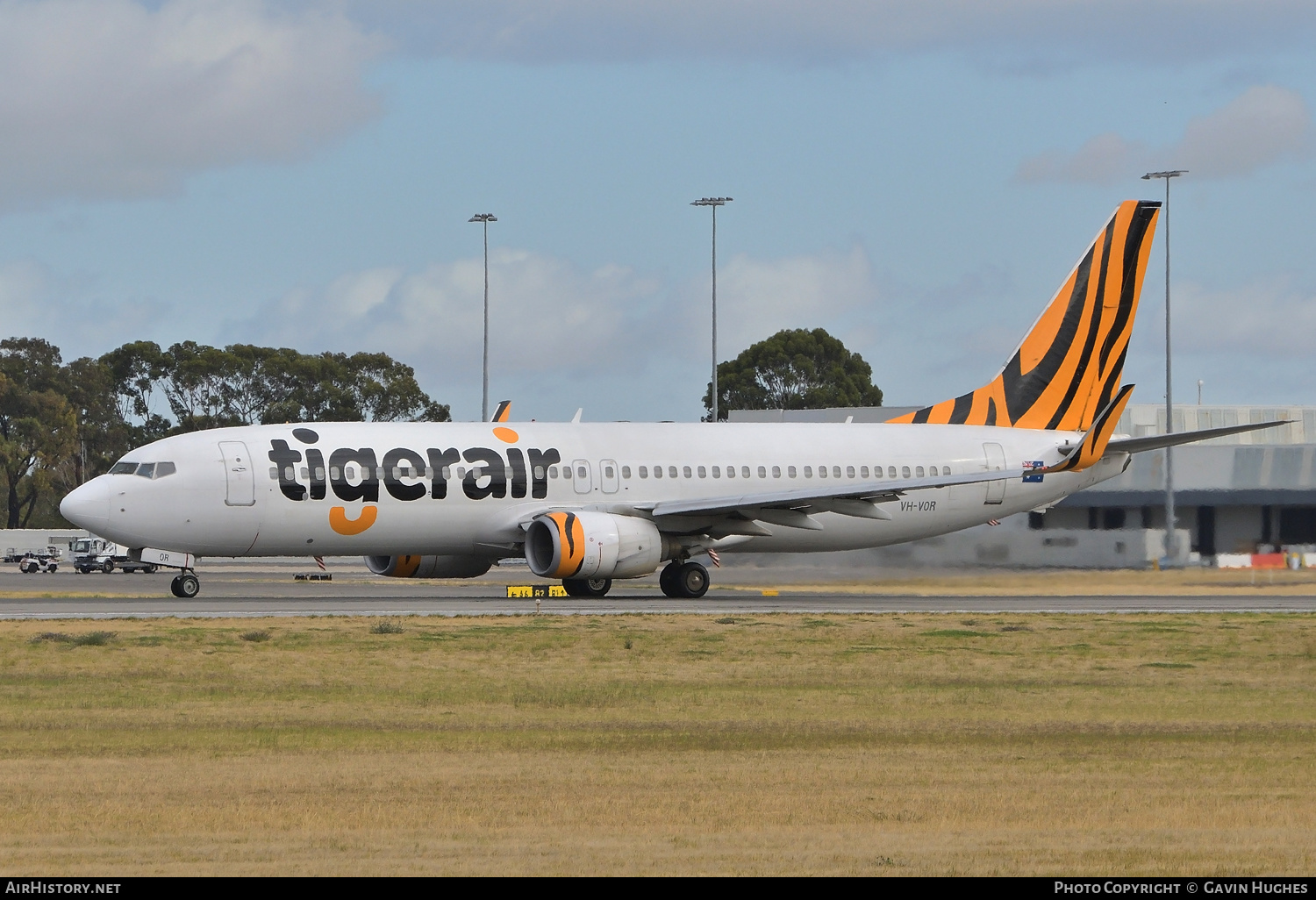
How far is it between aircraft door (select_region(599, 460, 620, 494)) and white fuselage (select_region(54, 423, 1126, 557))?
35 mm

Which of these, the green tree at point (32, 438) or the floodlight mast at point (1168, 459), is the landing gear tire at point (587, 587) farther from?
the green tree at point (32, 438)

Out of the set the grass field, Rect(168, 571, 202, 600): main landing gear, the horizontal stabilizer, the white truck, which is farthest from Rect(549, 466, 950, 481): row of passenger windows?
the white truck

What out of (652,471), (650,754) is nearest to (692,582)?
(652,471)

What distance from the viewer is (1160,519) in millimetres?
54062

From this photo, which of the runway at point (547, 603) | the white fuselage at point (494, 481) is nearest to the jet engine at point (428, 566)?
the runway at point (547, 603)

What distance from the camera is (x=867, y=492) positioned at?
41.0 meters

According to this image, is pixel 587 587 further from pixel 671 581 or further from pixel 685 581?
pixel 685 581

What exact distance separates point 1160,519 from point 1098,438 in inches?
400

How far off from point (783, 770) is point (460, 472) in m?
25.9

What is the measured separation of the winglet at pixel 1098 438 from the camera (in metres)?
44.4

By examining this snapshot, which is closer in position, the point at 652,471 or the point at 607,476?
the point at 607,476

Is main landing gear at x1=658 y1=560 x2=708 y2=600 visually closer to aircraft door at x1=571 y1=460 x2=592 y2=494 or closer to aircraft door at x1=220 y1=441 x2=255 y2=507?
aircraft door at x1=571 y1=460 x2=592 y2=494

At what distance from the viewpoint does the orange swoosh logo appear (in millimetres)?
39188
